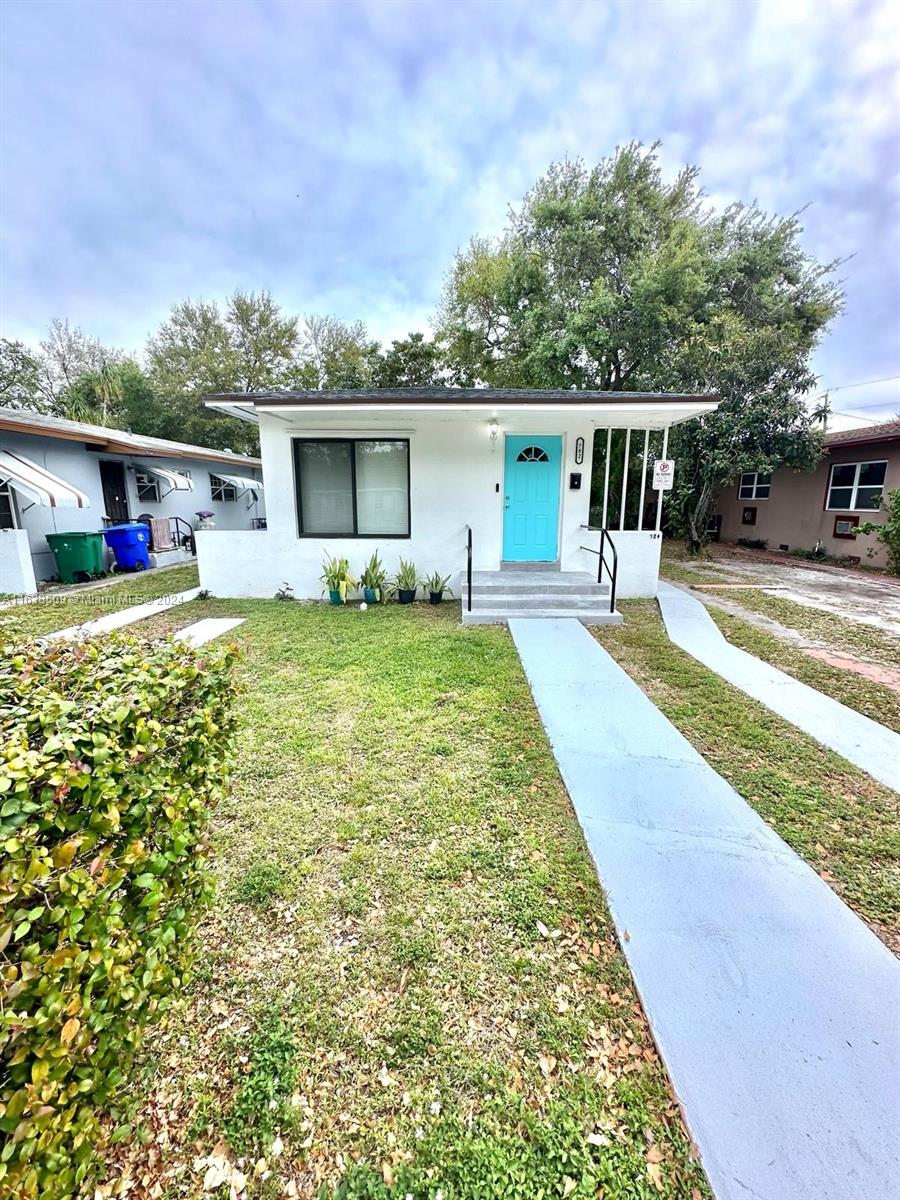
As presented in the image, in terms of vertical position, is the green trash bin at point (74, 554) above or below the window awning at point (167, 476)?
below

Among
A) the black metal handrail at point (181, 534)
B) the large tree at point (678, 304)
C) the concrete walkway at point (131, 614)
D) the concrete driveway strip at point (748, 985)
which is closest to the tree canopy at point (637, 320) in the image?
the large tree at point (678, 304)

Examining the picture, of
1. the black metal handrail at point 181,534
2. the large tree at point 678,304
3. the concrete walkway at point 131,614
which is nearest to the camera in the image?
the concrete walkway at point 131,614

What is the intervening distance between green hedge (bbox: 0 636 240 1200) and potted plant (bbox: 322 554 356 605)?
237 inches

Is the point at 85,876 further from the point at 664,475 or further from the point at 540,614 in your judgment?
the point at 664,475

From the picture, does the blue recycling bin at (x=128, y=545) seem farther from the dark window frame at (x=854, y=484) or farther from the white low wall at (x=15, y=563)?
the dark window frame at (x=854, y=484)

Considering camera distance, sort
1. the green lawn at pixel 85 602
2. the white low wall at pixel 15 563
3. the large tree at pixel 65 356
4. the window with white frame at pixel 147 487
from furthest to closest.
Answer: the large tree at pixel 65 356 → the window with white frame at pixel 147 487 → the white low wall at pixel 15 563 → the green lawn at pixel 85 602

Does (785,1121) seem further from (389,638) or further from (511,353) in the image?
(511,353)

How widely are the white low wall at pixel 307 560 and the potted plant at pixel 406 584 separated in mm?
267

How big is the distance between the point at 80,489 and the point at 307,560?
238 inches

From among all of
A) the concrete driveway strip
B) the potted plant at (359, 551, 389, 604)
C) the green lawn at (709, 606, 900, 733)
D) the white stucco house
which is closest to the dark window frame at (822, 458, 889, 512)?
the white stucco house

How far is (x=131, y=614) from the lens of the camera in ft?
23.4

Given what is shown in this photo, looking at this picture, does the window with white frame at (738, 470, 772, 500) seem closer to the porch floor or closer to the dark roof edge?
the dark roof edge

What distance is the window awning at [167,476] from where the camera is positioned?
1243 centimetres

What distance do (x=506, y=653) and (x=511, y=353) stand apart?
15.2 metres
